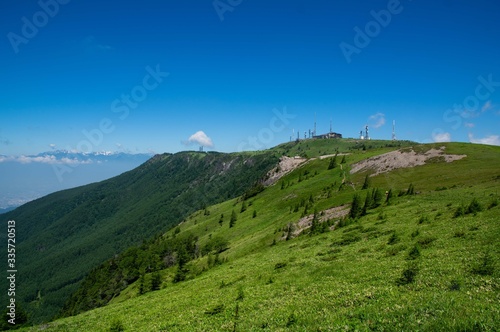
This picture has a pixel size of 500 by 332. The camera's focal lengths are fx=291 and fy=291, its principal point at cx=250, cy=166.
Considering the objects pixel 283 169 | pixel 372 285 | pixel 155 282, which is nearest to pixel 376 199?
pixel 372 285

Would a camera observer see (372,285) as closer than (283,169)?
Yes

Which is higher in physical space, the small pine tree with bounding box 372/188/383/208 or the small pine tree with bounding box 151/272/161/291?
the small pine tree with bounding box 372/188/383/208

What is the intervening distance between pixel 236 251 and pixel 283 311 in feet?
175

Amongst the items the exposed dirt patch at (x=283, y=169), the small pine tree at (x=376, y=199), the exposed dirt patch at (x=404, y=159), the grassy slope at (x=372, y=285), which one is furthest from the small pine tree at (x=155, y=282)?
the exposed dirt patch at (x=283, y=169)

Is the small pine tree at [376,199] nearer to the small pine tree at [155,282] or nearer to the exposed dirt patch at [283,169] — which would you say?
the small pine tree at [155,282]

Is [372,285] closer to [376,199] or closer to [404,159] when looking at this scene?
[376,199]

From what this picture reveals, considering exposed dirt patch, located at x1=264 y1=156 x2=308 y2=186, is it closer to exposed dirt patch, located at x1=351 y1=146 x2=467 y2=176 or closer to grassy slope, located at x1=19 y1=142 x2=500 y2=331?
exposed dirt patch, located at x1=351 y1=146 x2=467 y2=176

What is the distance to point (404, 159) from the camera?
10694cm

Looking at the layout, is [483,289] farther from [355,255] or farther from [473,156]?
[473,156]

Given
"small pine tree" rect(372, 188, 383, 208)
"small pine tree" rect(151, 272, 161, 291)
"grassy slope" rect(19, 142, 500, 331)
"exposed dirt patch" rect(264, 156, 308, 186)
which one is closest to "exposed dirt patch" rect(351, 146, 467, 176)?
"grassy slope" rect(19, 142, 500, 331)

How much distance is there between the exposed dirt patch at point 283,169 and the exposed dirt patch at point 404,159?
61.6 m

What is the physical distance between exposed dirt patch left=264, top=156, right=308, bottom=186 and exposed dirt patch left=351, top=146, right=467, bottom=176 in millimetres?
61572

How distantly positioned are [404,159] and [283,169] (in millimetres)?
86405

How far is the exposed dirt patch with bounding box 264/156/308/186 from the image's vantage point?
178788 mm
